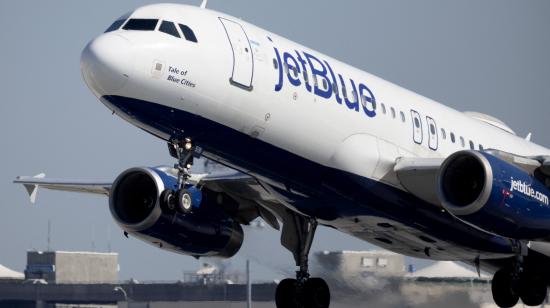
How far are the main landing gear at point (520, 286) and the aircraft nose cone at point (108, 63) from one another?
463 inches

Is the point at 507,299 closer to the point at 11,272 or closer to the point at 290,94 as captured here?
the point at 290,94

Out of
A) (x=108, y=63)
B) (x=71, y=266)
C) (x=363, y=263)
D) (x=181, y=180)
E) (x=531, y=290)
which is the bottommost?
(x=531, y=290)

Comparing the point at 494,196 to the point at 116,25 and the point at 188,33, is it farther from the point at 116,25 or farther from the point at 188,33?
the point at 116,25

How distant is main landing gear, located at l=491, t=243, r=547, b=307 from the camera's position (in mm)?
35844

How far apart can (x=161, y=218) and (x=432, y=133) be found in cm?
733

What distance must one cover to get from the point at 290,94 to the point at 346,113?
69.2 inches

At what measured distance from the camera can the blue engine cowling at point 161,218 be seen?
36.9m

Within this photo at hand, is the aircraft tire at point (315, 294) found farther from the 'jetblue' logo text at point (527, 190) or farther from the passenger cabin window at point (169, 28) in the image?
the passenger cabin window at point (169, 28)

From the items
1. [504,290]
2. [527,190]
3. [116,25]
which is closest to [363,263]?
[504,290]

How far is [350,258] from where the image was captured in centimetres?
4097

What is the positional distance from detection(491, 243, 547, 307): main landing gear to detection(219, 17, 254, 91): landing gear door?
9.01m

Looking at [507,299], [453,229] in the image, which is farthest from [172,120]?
[507,299]

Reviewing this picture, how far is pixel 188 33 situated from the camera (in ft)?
101

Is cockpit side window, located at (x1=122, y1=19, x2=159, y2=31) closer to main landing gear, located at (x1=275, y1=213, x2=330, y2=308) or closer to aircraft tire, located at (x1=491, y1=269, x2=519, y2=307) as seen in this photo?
main landing gear, located at (x1=275, y1=213, x2=330, y2=308)
